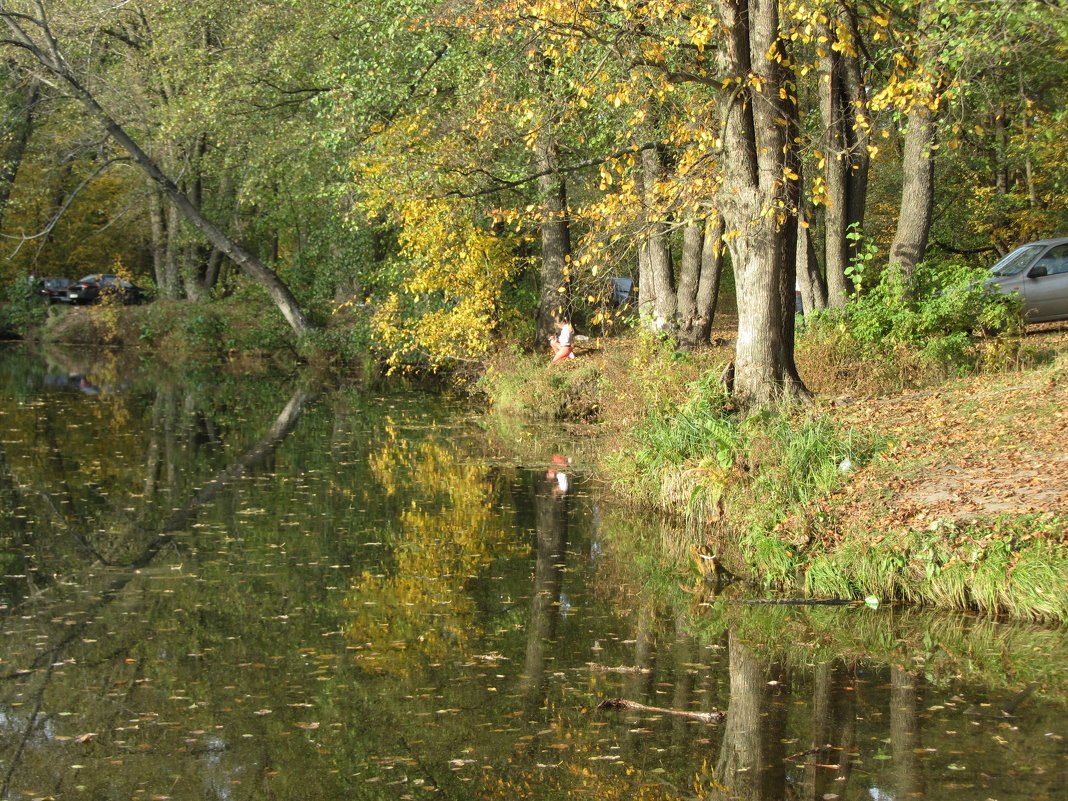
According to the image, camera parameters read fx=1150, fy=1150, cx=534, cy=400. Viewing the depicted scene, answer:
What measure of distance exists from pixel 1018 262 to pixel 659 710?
1596cm

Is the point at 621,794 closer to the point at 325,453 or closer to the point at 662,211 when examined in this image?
the point at 662,211

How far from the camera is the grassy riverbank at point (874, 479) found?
30.5 feet

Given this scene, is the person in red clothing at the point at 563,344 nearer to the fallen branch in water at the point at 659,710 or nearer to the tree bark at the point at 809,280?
the tree bark at the point at 809,280

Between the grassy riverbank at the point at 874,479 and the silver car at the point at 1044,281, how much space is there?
4228 millimetres

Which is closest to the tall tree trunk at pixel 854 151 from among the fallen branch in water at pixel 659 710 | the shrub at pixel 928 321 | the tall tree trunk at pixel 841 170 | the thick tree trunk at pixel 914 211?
the tall tree trunk at pixel 841 170

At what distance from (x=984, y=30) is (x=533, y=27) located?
16.9ft

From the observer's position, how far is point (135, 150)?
31.9 m

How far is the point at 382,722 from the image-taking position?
732 cm

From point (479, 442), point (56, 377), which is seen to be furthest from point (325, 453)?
point (56, 377)

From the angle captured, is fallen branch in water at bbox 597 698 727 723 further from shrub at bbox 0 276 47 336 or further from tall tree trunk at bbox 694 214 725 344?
shrub at bbox 0 276 47 336

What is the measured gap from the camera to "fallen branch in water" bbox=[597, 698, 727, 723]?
7.33m

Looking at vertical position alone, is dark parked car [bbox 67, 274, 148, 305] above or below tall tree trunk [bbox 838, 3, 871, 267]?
above

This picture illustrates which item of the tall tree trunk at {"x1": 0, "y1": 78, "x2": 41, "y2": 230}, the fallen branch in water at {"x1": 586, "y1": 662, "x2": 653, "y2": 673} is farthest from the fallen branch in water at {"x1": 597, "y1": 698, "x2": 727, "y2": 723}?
the tall tree trunk at {"x1": 0, "y1": 78, "x2": 41, "y2": 230}

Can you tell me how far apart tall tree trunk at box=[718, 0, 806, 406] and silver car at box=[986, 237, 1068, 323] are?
8340 millimetres
